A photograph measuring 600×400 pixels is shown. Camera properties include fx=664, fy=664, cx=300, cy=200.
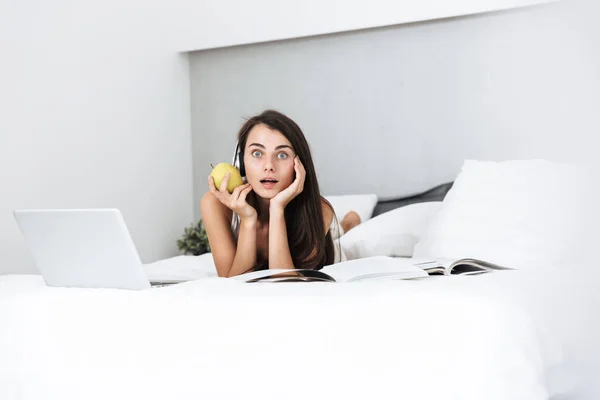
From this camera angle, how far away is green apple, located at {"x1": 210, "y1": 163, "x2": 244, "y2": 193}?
1.86 metres

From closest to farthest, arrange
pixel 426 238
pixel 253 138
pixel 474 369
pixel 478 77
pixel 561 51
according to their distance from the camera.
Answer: pixel 474 369 → pixel 253 138 → pixel 426 238 → pixel 561 51 → pixel 478 77

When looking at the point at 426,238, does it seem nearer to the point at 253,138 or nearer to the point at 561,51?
the point at 253,138

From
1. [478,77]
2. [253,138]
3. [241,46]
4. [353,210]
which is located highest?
[241,46]

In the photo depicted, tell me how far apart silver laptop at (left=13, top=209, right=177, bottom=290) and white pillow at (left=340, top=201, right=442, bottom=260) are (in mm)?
1374

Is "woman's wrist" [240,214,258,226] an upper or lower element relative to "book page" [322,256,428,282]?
upper

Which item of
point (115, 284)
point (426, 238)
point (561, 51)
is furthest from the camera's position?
point (561, 51)

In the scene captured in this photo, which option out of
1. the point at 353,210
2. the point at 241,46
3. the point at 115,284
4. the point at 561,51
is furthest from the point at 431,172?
the point at 115,284

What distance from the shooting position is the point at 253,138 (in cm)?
196

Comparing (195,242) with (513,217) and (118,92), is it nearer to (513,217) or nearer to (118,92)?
(118,92)

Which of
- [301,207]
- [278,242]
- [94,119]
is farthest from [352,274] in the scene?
[94,119]

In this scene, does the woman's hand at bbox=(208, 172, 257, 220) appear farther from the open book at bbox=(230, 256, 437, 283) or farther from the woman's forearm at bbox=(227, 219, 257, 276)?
the open book at bbox=(230, 256, 437, 283)

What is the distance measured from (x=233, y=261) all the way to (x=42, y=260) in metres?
0.69

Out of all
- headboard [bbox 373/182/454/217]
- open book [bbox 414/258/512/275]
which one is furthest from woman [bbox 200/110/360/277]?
headboard [bbox 373/182/454/217]

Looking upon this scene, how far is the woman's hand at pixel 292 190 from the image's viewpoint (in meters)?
1.88
